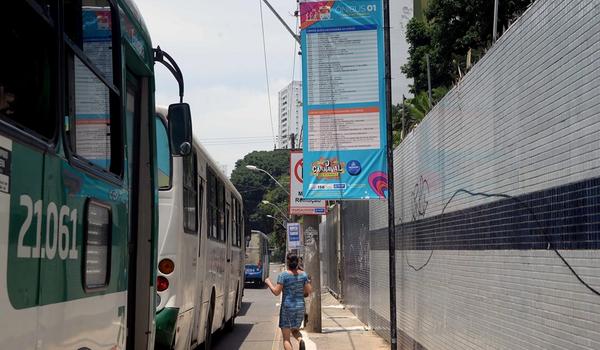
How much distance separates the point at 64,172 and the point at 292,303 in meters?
7.16

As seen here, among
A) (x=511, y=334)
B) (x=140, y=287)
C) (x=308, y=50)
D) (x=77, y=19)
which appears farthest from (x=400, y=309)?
(x=77, y=19)

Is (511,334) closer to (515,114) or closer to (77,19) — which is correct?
(515,114)

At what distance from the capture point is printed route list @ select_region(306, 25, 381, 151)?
10.1 m

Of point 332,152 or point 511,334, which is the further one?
point 332,152

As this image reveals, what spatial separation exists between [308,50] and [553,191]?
6.43m

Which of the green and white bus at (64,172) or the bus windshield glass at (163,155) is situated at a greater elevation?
the bus windshield glass at (163,155)

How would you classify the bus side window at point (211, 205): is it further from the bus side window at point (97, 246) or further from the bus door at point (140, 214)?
the bus side window at point (97, 246)

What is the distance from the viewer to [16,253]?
2.45m

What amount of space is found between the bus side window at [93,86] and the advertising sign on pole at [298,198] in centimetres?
1210

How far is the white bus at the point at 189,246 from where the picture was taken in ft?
24.5

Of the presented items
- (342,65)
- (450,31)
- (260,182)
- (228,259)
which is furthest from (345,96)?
(260,182)

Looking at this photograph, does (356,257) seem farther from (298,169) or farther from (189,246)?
(189,246)

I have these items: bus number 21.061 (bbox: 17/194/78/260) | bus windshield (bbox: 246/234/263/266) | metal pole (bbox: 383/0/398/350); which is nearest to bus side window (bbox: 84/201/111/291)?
bus number 21.061 (bbox: 17/194/78/260)

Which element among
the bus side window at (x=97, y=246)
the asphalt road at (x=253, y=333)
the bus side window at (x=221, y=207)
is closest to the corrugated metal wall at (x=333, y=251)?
the asphalt road at (x=253, y=333)
